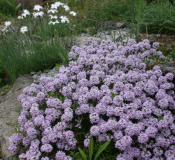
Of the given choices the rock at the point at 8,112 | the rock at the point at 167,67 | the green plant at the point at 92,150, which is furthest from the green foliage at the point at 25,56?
the green plant at the point at 92,150

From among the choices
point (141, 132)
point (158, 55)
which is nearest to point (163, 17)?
point (158, 55)

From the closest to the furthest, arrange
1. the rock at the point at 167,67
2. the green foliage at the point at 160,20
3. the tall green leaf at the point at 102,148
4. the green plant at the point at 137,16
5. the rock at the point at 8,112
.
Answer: the tall green leaf at the point at 102,148 → the rock at the point at 8,112 → the rock at the point at 167,67 → the green plant at the point at 137,16 → the green foliage at the point at 160,20

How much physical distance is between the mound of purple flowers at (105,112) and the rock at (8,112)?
1.01 ft

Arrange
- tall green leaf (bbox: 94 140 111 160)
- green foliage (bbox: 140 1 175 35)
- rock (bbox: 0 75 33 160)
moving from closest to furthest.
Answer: tall green leaf (bbox: 94 140 111 160) < rock (bbox: 0 75 33 160) < green foliage (bbox: 140 1 175 35)

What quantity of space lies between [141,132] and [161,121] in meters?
0.26

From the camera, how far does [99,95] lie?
9.86 ft

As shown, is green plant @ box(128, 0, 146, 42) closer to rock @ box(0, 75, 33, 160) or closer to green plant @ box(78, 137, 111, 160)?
rock @ box(0, 75, 33, 160)

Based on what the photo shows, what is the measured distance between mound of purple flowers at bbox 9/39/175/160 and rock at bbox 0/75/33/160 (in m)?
0.31

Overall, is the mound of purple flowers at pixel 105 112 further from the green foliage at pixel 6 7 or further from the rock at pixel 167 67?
the green foliage at pixel 6 7

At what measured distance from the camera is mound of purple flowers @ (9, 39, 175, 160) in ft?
8.54

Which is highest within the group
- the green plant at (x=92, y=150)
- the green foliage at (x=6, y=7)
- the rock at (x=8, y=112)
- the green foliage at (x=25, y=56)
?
the green foliage at (x=6, y=7)

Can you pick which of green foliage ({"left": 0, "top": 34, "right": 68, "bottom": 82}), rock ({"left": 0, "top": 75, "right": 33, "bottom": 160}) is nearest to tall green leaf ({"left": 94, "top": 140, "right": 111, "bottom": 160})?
rock ({"left": 0, "top": 75, "right": 33, "bottom": 160})

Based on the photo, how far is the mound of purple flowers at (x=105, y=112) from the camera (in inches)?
102

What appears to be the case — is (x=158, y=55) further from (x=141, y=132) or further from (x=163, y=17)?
(x=163, y=17)
